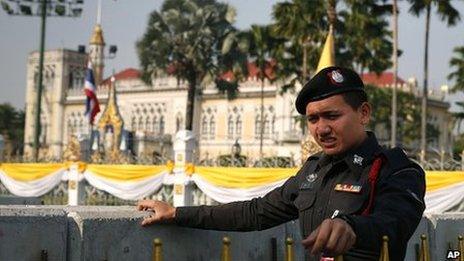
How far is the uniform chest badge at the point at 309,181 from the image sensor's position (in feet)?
8.89

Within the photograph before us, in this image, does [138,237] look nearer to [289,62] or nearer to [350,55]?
[350,55]

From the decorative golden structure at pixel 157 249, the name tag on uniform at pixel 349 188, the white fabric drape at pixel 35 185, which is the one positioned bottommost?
the white fabric drape at pixel 35 185

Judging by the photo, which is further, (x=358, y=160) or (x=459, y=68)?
(x=459, y=68)

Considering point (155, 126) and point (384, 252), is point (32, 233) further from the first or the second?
point (155, 126)

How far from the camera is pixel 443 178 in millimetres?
13188

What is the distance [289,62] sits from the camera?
3556 cm

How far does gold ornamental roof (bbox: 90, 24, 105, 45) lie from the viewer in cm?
6604

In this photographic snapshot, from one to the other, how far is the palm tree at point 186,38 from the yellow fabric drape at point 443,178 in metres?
21.7

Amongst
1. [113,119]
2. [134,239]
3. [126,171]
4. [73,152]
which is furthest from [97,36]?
[134,239]

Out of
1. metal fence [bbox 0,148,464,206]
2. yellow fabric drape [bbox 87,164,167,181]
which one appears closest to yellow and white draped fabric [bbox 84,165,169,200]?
yellow fabric drape [bbox 87,164,167,181]

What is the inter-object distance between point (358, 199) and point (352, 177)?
0.11 metres

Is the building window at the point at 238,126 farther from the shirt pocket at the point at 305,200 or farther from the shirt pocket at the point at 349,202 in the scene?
the shirt pocket at the point at 349,202

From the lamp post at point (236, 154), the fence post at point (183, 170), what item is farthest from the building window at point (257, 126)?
the fence post at point (183, 170)

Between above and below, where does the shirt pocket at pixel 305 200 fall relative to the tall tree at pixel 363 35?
below
